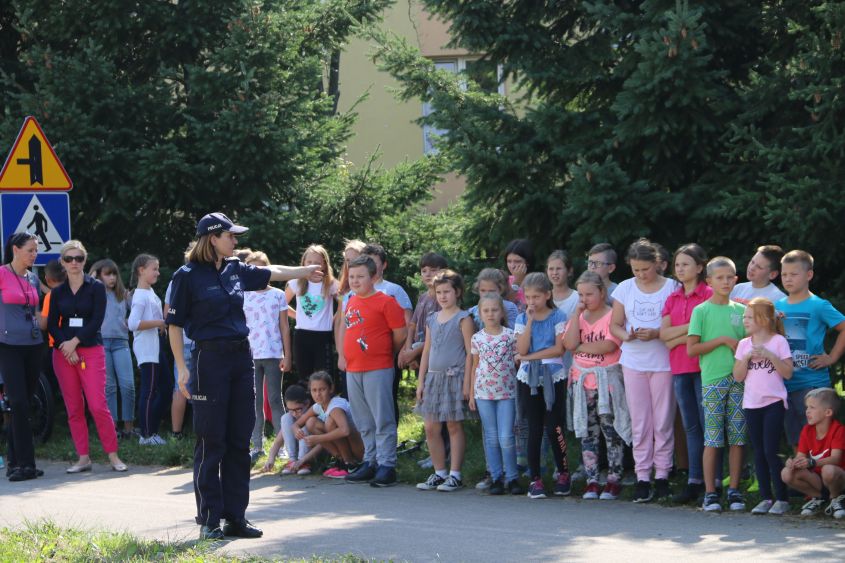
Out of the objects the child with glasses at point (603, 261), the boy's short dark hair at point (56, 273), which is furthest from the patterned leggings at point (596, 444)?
the boy's short dark hair at point (56, 273)

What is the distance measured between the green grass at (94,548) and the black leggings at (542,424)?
2.85m

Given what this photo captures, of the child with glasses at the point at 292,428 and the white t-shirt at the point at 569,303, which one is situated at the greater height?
the white t-shirt at the point at 569,303

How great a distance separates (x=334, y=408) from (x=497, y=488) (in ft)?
6.62

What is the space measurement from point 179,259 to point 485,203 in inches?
192

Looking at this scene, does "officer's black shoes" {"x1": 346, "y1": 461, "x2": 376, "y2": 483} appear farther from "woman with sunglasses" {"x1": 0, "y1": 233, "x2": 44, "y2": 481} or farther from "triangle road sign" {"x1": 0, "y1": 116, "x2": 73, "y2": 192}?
"triangle road sign" {"x1": 0, "y1": 116, "x2": 73, "y2": 192}

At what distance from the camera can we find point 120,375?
535 inches

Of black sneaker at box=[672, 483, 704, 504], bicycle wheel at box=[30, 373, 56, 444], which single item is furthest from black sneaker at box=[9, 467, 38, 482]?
black sneaker at box=[672, 483, 704, 504]

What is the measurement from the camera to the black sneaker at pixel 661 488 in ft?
30.7

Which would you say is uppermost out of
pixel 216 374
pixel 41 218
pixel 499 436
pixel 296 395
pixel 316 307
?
pixel 41 218

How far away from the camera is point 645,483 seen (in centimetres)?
939

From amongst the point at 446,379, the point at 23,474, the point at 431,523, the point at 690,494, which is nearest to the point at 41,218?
the point at 23,474

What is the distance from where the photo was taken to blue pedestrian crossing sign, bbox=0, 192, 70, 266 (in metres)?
12.2

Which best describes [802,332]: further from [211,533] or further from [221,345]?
[211,533]

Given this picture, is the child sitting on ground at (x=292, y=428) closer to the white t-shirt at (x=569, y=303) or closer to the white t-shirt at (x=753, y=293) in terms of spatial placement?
the white t-shirt at (x=569, y=303)
